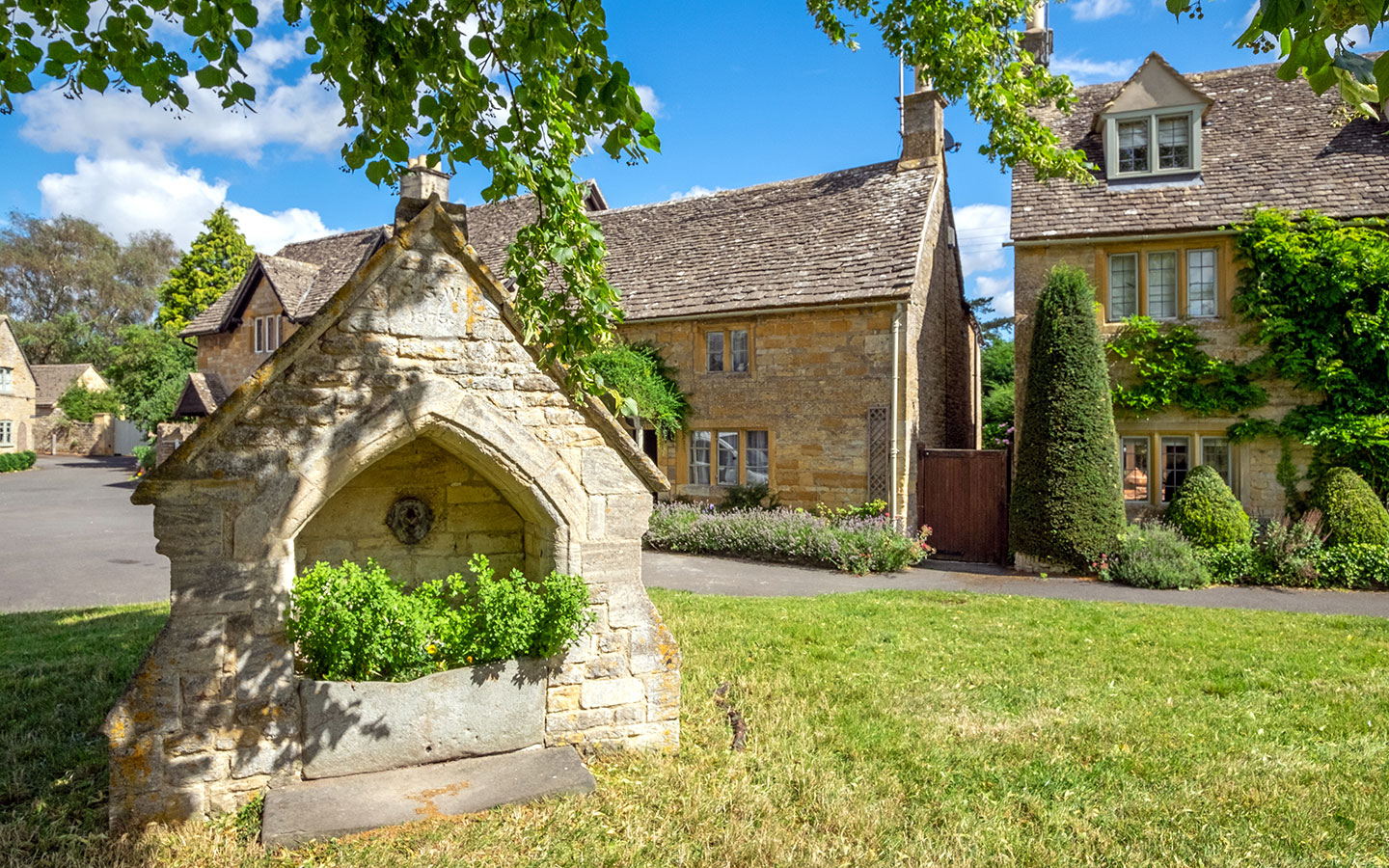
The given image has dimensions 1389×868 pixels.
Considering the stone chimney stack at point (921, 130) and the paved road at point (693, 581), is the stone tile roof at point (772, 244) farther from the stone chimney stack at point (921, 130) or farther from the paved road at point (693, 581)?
the paved road at point (693, 581)

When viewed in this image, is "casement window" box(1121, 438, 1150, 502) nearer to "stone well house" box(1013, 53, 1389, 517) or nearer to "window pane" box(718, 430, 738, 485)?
"stone well house" box(1013, 53, 1389, 517)

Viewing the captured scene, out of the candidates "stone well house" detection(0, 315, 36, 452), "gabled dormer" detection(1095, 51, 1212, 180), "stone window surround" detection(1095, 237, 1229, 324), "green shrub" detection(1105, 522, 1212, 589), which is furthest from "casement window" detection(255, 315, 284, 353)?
"stone well house" detection(0, 315, 36, 452)

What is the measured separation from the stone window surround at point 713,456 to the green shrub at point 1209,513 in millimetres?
7402

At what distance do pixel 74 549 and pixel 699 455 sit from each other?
12.7 meters

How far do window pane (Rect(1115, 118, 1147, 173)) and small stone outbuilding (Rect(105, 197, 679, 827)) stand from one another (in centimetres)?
1490

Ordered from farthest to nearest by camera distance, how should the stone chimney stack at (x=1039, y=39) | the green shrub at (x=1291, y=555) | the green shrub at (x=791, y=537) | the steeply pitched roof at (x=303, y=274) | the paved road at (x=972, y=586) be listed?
the steeply pitched roof at (x=303, y=274) < the stone chimney stack at (x=1039, y=39) < the green shrub at (x=791, y=537) < the green shrub at (x=1291, y=555) < the paved road at (x=972, y=586)

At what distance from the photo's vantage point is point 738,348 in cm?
1780

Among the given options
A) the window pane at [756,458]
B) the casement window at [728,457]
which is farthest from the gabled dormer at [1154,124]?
the casement window at [728,457]

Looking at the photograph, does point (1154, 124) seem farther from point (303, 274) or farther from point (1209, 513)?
point (303, 274)

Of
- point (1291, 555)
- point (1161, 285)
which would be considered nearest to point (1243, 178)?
point (1161, 285)

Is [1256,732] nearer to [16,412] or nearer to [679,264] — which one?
[679,264]

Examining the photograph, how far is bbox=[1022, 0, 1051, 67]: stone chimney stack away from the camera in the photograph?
1967cm

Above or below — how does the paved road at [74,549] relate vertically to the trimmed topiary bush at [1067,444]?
below

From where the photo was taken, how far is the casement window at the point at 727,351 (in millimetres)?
17672
